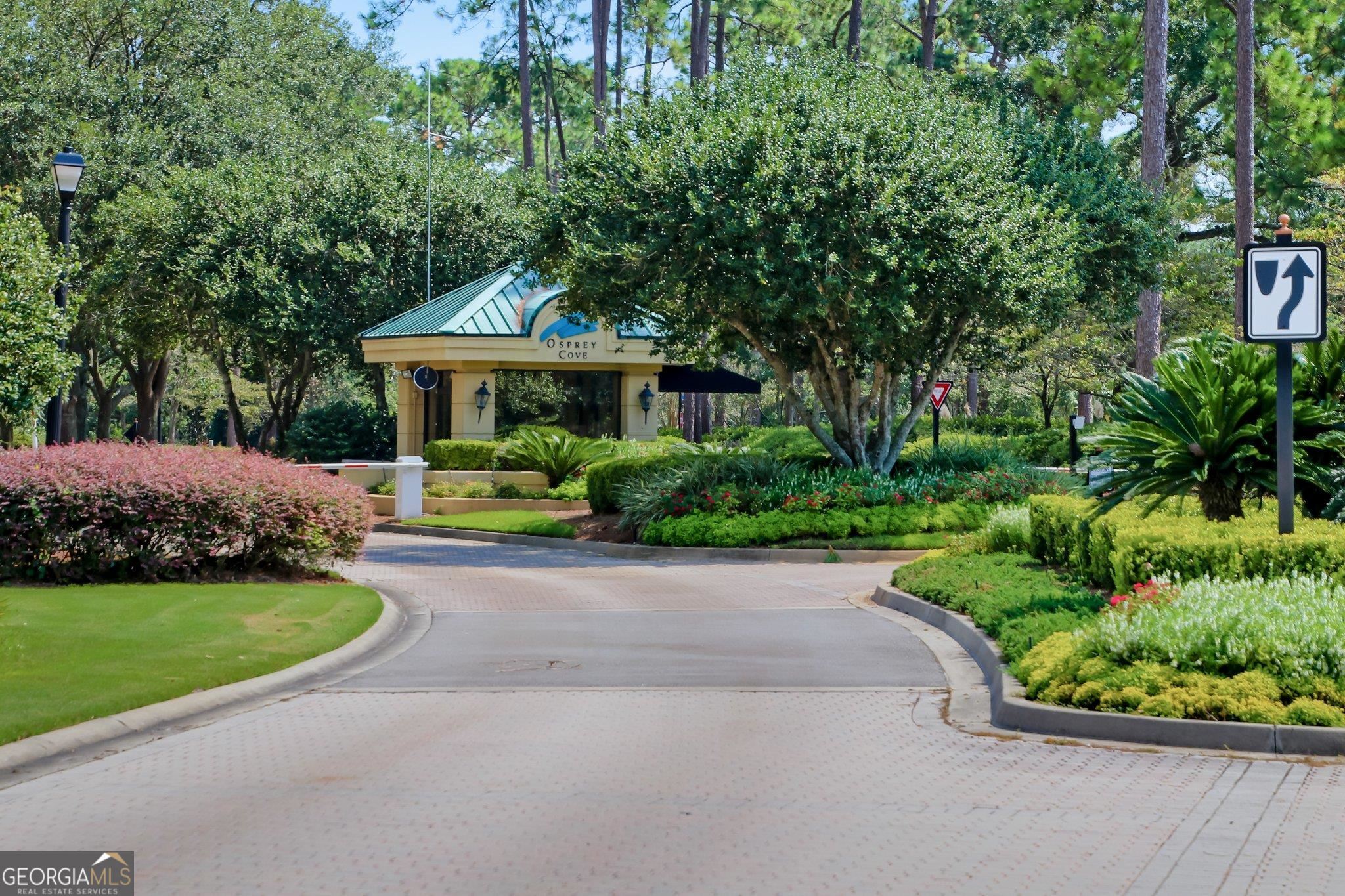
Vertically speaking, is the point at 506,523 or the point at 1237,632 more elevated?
the point at 1237,632

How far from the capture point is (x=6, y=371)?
21.5 metres

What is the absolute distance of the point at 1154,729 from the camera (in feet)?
26.9

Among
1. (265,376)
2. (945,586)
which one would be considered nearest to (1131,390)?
(945,586)

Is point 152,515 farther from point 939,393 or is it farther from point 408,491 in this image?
point 939,393

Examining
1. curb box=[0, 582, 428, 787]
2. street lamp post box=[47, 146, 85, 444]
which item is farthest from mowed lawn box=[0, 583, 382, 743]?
street lamp post box=[47, 146, 85, 444]

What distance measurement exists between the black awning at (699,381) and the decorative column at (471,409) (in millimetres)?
5122

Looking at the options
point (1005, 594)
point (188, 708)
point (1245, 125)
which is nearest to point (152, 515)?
point (188, 708)

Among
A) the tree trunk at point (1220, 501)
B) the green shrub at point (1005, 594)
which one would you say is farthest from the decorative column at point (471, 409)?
the tree trunk at point (1220, 501)

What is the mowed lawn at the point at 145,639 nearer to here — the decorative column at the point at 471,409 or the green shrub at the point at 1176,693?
the green shrub at the point at 1176,693

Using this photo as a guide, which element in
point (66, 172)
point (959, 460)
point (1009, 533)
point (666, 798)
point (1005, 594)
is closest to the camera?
point (666, 798)

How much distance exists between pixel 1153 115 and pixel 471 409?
17.5 m

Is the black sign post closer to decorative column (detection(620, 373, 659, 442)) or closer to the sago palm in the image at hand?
the sago palm

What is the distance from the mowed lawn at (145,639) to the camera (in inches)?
363

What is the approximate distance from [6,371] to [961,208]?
51.4ft
